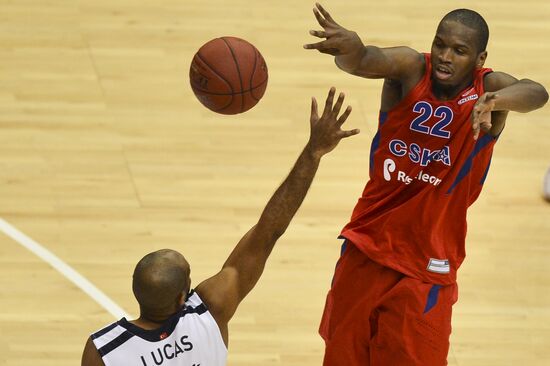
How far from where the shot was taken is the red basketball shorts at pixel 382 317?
5.55 m

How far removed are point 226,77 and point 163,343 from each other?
1.77 m

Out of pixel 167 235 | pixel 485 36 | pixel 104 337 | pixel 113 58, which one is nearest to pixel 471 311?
pixel 167 235

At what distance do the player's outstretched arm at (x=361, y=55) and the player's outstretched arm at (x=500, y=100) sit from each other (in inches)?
13.8

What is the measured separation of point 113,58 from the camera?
1055 centimetres

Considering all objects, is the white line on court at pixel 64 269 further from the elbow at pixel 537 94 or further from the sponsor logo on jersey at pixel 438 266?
the elbow at pixel 537 94

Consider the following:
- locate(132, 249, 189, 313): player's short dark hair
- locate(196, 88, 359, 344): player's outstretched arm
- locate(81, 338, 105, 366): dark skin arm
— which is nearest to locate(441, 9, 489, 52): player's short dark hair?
locate(196, 88, 359, 344): player's outstretched arm

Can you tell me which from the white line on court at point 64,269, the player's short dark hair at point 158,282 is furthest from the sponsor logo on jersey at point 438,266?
the white line on court at point 64,269

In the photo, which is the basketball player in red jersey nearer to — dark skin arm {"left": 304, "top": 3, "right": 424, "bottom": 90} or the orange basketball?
Answer: dark skin arm {"left": 304, "top": 3, "right": 424, "bottom": 90}

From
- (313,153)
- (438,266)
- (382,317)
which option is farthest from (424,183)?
(313,153)

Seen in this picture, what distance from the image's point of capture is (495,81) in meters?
5.43

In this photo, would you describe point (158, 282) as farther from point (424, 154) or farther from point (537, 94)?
point (537, 94)

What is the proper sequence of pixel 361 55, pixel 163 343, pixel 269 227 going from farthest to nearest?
pixel 361 55 → pixel 269 227 → pixel 163 343

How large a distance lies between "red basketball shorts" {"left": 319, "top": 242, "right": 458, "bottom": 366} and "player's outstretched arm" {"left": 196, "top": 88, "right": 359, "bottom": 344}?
3.64 feet

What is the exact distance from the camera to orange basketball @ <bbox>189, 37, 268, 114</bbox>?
5.74 m
